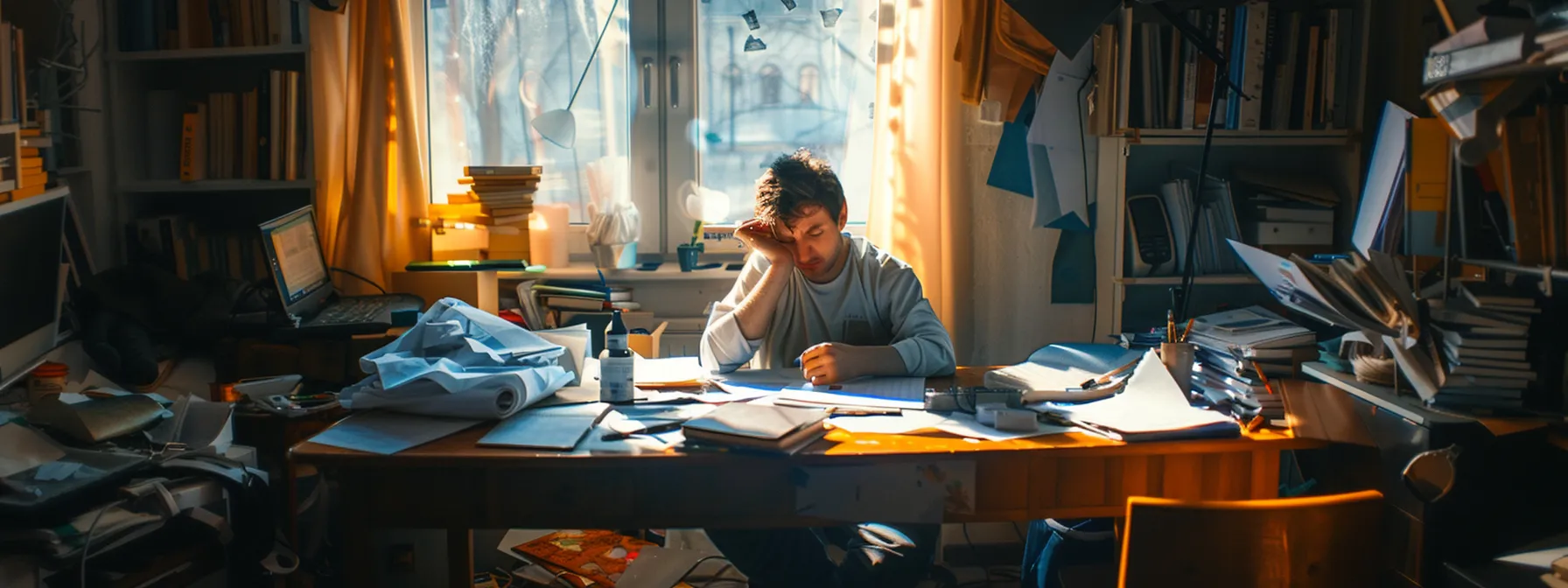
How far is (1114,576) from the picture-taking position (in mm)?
1833

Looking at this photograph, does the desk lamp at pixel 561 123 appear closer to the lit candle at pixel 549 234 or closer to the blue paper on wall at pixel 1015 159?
the lit candle at pixel 549 234

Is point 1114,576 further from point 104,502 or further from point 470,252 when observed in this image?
point 470,252

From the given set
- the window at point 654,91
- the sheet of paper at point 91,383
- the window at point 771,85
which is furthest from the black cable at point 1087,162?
the sheet of paper at point 91,383

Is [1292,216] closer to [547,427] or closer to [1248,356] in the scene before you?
[1248,356]

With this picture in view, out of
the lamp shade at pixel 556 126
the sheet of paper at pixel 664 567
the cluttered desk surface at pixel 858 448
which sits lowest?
Answer: the sheet of paper at pixel 664 567

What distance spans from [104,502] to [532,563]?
1119mm

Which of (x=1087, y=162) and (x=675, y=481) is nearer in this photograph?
(x=675, y=481)

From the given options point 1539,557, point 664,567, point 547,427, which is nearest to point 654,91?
point 664,567

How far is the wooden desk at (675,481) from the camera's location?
1626 mm

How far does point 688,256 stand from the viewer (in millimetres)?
3055

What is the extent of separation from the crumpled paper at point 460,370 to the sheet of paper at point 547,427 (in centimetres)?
4

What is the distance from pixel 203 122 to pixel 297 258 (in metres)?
0.64

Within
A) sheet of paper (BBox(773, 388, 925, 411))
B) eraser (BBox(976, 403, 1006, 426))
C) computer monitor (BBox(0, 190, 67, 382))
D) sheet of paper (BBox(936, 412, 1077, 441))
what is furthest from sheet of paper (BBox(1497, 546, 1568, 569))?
computer monitor (BBox(0, 190, 67, 382))

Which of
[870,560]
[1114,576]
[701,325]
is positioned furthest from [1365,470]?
[701,325]
